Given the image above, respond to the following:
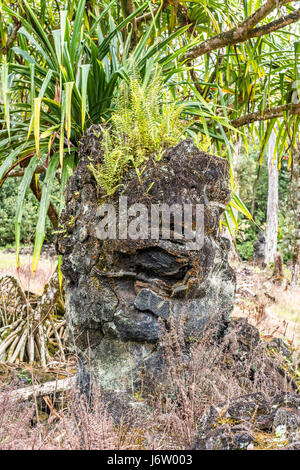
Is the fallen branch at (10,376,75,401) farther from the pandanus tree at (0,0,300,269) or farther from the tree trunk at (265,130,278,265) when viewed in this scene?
the tree trunk at (265,130,278,265)

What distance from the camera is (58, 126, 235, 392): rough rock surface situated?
1.71 meters

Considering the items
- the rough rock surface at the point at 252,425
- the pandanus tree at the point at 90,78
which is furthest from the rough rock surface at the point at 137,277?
the rough rock surface at the point at 252,425

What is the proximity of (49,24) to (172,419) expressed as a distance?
11.4 feet

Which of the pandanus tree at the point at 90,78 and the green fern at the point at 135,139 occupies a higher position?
the pandanus tree at the point at 90,78

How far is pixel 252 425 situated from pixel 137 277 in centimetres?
75

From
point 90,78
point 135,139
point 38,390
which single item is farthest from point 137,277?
point 90,78

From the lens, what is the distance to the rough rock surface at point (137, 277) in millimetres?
1713

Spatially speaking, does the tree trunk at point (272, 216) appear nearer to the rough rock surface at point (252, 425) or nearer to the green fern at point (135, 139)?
the green fern at point (135, 139)

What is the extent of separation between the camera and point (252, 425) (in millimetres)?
1345

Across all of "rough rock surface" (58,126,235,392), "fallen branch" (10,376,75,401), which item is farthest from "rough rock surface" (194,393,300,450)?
"fallen branch" (10,376,75,401)

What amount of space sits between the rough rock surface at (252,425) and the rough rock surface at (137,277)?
0.39 metres

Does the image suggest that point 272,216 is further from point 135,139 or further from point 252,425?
point 252,425
